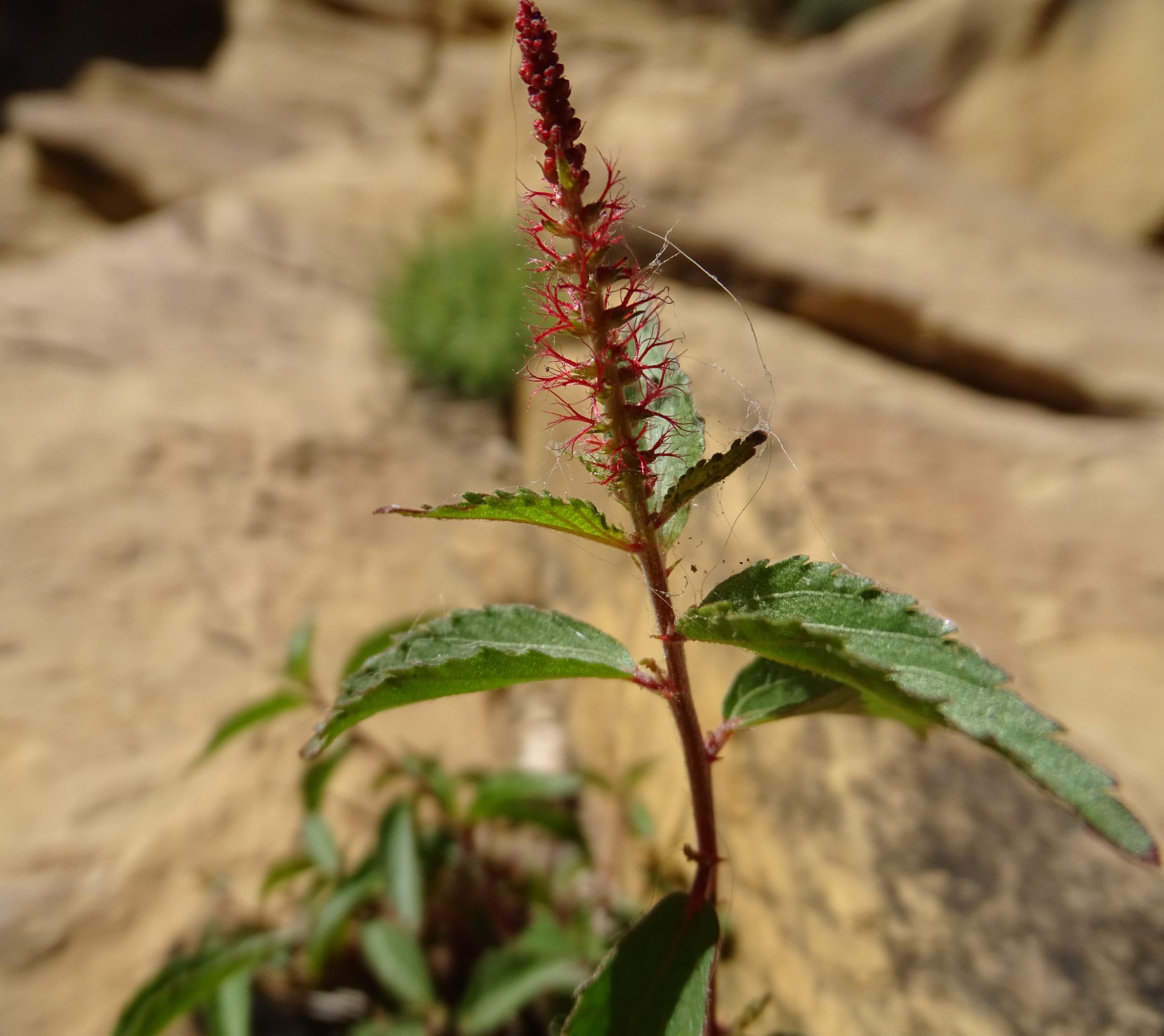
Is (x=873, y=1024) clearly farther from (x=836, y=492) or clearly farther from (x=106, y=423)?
(x=106, y=423)

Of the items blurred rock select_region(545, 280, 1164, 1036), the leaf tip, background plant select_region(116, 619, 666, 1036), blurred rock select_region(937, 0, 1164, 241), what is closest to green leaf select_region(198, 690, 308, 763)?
background plant select_region(116, 619, 666, 1036)

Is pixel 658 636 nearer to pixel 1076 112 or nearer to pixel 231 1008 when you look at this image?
pixel 231 1008

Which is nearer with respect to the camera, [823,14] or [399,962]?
[399,962]

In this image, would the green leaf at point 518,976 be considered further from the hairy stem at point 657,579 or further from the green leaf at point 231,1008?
the hairy stem at point 657,579

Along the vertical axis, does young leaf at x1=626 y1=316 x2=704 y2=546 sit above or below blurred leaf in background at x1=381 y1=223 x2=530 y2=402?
below

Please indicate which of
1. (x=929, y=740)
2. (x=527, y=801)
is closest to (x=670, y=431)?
(x=929, y=740)

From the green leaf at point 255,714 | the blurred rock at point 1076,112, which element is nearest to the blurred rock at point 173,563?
the green leaf at point 255,714

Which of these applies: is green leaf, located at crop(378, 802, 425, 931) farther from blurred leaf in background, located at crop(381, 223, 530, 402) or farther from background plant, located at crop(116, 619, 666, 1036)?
blurred leaf in background, located at crop(381, 223, 530, 402)
